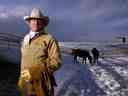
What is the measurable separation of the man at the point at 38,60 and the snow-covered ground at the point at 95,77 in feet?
5.91

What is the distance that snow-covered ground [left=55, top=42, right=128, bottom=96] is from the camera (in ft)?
11.9

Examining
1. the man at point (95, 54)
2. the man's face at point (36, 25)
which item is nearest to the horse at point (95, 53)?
the man at point (95, 54)

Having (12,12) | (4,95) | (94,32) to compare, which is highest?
(12,12)

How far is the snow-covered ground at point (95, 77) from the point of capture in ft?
11.9

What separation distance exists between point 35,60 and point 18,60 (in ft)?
7.14

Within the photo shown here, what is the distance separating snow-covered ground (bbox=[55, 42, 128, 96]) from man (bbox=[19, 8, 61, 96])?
1.80 meters

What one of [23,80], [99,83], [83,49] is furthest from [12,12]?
[23,80]

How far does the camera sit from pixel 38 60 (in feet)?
5.79

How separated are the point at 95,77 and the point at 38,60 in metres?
2.27

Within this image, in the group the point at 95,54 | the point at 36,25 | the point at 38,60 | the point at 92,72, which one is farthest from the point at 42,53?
the point at 92,72

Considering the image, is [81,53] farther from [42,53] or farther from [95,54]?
[42,53]

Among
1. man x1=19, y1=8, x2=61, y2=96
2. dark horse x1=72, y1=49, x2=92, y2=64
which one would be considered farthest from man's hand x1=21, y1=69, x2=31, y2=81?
dark horse x1=72, y1=49, x2=92, y2=64

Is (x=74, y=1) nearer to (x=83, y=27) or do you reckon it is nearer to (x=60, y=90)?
(x=83, y=27)

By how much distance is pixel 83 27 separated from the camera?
12.4 feet
